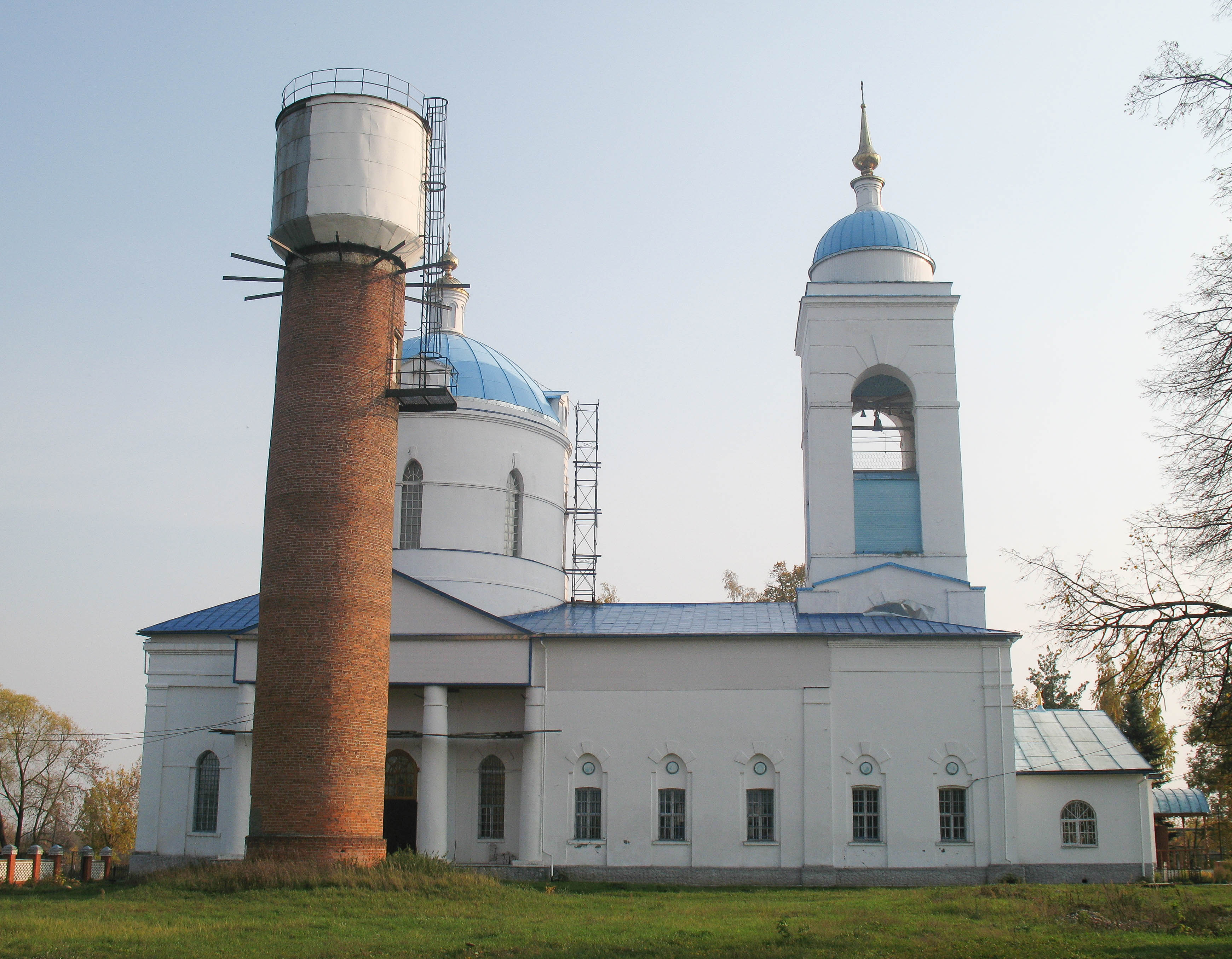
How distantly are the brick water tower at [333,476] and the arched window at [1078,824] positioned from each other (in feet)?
49.5

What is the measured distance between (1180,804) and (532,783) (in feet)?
70.5

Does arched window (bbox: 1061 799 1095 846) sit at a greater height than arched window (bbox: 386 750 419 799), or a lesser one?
lesser

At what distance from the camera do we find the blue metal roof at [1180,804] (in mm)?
36844

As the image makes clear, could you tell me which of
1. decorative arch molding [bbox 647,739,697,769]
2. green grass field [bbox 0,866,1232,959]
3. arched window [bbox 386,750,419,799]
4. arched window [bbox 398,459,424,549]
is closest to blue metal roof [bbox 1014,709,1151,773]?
green grass field [bbox 0,866,1232,959]

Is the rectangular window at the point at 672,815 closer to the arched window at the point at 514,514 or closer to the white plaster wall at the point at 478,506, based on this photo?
the white plaster wall at the point at 478,506

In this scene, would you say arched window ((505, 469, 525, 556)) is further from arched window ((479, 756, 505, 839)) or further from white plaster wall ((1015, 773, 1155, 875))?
white plaster wall ((1015, 773, 1155, 875))

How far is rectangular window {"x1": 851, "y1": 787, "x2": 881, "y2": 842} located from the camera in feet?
88.6

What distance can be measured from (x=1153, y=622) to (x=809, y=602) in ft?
55.4

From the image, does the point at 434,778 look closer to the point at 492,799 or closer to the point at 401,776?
the point at 401,776

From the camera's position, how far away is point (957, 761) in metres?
27.2

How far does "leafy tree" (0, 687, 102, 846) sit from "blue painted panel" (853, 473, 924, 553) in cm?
3870

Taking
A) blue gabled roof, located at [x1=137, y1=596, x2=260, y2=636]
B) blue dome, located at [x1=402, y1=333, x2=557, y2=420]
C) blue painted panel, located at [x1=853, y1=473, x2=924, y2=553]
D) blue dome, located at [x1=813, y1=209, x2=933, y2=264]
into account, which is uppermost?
blue dome, located at [x1=813, y1=209, x2=933, y2=264]

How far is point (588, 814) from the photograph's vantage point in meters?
27.6

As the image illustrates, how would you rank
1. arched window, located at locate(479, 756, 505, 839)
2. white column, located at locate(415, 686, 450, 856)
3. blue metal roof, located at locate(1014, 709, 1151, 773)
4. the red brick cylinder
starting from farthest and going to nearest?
arched window, located at locate(479, 756, 505, 839)
blue metal roof, located at locate(1014, 709, 1151, 773)
white column, located at locate(415, 686, 450, 856)
the red brick cylinder
